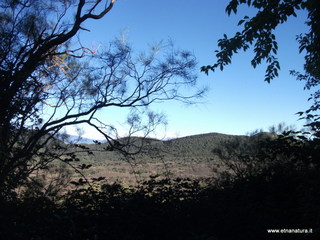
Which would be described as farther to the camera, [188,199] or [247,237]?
[188,199]

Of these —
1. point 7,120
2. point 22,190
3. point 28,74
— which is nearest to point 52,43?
point 28,74

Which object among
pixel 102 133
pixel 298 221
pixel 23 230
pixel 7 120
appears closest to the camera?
pixel 23 230

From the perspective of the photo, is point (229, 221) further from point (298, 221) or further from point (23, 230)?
point (23, 230)

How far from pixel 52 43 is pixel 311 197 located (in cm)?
574

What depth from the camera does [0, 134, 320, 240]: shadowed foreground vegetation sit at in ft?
9.53

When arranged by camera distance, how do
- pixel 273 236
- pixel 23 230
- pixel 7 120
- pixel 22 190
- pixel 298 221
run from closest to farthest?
pixel 23 230, pixel 273 236, pixel 298 221, pixel 7 120, pixel 22 190

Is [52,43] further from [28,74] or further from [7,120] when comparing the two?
[7,120]

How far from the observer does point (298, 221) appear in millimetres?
3488

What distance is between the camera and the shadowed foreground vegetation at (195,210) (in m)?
2.90

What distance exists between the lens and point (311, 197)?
292 centimetres

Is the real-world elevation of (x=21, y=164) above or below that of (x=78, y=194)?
above

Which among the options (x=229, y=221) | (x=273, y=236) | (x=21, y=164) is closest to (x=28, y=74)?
(x=21, y=164)

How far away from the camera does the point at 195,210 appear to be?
4266 millimetres

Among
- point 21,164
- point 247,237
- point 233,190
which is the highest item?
point 21,164
